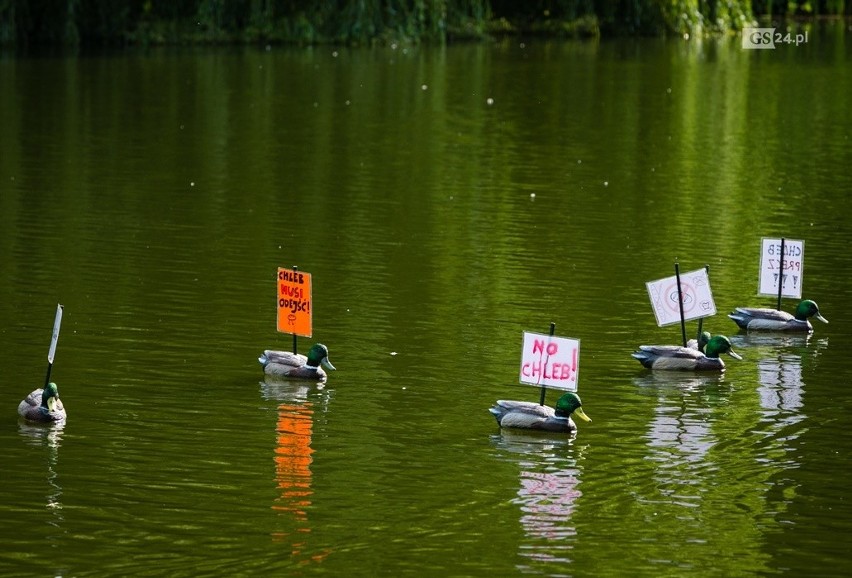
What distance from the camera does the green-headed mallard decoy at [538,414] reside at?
50.1ft

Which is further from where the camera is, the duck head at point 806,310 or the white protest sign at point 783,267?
the white protest sign at point 783,267

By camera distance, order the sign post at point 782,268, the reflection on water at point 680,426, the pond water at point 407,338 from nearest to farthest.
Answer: the pond water at point 407,338 → the reflection on water at point 680,426 → the sign post at point 782,268

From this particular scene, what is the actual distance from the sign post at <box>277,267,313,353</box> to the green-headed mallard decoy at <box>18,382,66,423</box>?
271 cm

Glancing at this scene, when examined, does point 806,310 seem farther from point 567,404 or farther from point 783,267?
point 567,404

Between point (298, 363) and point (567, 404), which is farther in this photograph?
point (298, 363)

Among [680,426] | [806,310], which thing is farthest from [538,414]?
[806,310]

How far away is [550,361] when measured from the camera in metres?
15.3

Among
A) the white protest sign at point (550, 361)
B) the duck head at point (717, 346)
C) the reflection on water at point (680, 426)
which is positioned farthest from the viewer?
the duck head at point (717, 346)

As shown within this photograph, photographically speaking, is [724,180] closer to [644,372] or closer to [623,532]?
[644,372]

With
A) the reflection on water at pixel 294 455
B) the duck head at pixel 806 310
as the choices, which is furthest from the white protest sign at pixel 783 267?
the reflection on water at pixel 294 455

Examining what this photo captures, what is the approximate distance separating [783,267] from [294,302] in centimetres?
613

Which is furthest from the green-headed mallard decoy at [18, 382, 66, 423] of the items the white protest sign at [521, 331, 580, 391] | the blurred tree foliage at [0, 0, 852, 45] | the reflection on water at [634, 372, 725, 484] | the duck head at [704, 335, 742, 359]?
the blurred tree foliage at [0, 0, 852, 45]

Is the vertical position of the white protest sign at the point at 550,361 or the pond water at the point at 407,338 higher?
the white protest sign at the point at 550,361

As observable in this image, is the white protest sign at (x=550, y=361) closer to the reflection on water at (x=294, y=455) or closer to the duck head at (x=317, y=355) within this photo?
the reflection on water at (x=294, y=455)
